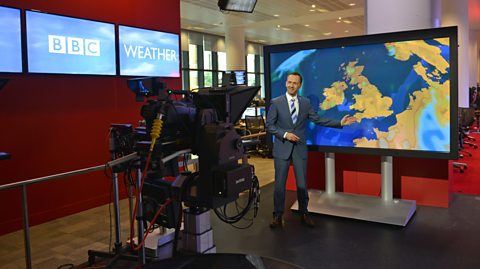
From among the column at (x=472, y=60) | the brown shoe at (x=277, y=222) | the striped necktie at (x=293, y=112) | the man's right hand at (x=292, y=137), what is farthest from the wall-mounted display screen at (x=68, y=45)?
the column at (x=472, y=60)

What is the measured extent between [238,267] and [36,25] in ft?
14.4

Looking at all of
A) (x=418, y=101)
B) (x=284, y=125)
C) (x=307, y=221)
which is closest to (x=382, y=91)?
(x=418, y=101)

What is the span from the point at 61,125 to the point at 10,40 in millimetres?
1197

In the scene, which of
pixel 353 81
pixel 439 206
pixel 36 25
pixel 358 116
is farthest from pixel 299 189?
pixel 36 25

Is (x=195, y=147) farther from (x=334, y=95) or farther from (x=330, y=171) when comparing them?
(x=330, y=171)

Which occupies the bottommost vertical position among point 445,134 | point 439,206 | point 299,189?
point 439,206

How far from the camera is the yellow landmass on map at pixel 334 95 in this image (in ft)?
15.5

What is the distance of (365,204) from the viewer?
16.1 ft

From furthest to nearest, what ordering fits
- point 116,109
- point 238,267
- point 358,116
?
point 116,109, point 358,116, point 238,267

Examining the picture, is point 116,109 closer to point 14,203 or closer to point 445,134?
point 14,203

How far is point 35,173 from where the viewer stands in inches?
201

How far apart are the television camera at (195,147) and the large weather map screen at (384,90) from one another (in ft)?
9.10

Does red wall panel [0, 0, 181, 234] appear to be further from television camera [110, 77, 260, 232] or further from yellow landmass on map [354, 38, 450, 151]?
yellow landmass on map [354, 38, 450, 151]

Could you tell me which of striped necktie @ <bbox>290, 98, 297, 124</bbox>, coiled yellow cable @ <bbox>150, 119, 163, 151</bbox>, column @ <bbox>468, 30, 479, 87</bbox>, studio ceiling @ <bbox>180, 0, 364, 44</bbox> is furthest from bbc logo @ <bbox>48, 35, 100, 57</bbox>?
column @ <bbox>468, 30, 479, 87</bbox>
